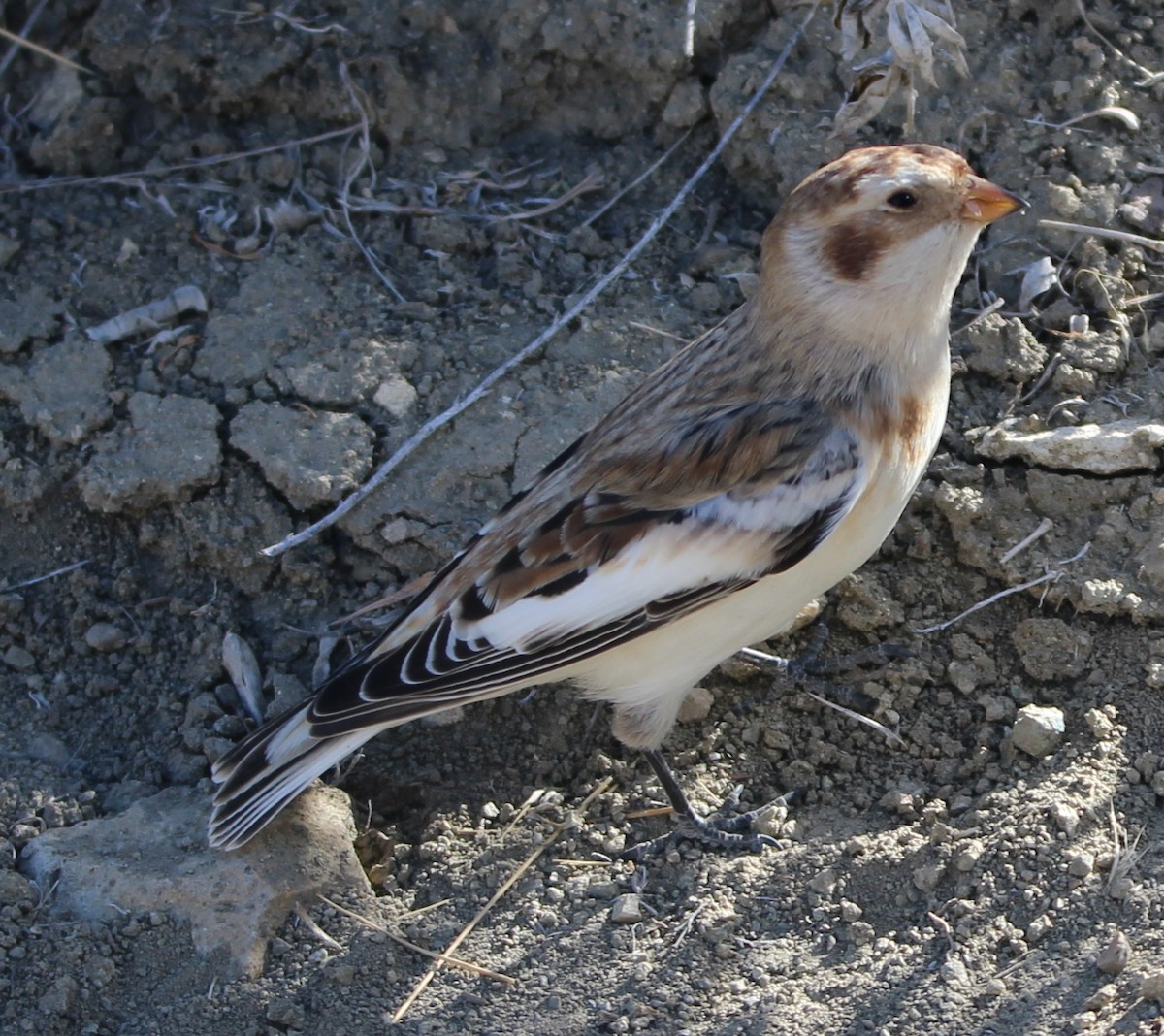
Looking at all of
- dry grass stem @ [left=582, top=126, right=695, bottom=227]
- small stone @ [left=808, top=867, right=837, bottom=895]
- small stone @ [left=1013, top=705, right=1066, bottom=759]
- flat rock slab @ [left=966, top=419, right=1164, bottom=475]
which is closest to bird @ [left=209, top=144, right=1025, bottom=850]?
small stone @ [left=808, top=867, right=837, bottom=895]

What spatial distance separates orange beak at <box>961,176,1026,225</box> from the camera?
12.3ft

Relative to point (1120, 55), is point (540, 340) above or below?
below

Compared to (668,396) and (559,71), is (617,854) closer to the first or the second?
(668,396)

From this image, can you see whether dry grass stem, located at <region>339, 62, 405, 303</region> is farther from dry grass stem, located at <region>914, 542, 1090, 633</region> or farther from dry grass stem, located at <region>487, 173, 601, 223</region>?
dry grass stem, located at <region>914, 542, 1090, 633</region>

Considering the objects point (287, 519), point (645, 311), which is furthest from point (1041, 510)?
point (287, 519)

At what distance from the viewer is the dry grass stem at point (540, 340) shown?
4617 mm

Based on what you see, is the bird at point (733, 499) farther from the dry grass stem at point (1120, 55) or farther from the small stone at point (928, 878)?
the dry grass stem at point (1120, 55)

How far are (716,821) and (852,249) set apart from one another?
153cm

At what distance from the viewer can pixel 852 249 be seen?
151 inches

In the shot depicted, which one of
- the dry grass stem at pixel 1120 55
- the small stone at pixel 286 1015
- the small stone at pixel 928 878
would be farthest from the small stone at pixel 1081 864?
the dry grass stem at pixel 1120 55

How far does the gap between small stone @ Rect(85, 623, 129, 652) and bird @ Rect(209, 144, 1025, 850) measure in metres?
0.73

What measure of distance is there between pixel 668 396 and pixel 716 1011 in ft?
4.94

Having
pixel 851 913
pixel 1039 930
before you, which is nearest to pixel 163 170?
pixel 851 913

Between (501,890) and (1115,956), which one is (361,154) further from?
(1115,956)
